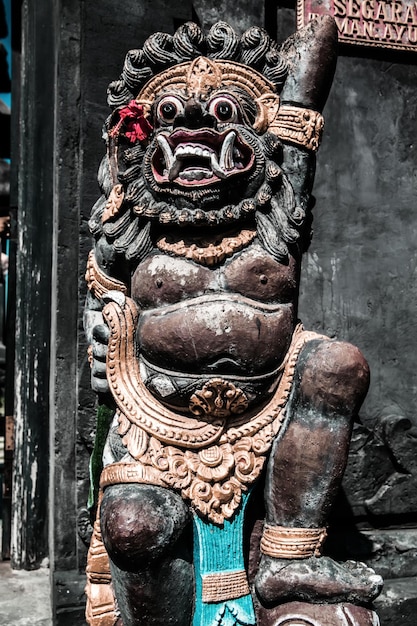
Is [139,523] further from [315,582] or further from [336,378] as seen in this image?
[336,378]

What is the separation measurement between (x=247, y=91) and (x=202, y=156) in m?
0.33

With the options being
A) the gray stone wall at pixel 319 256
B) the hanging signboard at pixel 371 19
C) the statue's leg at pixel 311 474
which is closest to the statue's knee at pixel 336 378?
the statue's leg at pixel 311 474

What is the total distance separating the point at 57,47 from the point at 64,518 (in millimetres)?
2211

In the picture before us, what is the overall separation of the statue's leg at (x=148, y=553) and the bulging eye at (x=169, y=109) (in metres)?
1.24

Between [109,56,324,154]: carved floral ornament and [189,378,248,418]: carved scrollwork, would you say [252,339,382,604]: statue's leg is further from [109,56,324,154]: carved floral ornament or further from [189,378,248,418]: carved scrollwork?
[109,56,324,154]: carved floral ornament

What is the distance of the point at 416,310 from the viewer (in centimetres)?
382

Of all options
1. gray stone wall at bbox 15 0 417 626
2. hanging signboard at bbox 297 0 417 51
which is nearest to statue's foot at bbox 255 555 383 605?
gray stone wall at bbox 15 0 417 626

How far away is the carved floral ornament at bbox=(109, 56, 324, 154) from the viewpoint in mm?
2473

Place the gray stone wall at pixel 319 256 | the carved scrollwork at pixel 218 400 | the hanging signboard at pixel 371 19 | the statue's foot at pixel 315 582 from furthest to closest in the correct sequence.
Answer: the hanging signboard at pixel 371 19 < the gray stone wall at pixel 319 256 < the carved scrollwork at pixel 218 400 < the statue's foot at pixel 315 582

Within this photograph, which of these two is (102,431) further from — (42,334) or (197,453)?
(42,334)

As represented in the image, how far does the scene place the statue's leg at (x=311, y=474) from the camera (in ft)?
7.45

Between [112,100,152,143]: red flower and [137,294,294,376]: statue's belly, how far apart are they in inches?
24.2

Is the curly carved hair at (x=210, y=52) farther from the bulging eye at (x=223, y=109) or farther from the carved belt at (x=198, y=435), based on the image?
the carved belt at (x=198, y=435)

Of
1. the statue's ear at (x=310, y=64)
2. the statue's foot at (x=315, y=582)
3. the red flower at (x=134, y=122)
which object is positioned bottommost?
the statue's foot at (x=315, y=582)
